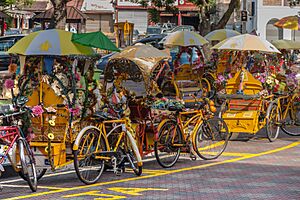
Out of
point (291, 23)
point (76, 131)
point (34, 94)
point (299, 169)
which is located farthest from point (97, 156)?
point (291, 23)

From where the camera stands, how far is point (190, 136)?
11.8 m

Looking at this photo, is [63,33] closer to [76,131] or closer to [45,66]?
[45,66]

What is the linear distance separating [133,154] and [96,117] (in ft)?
2.59

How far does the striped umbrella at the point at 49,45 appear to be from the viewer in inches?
405

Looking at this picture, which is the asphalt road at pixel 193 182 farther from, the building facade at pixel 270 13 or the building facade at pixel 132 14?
the building facade at pixel 132 14

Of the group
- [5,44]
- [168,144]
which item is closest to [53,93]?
[168,144]

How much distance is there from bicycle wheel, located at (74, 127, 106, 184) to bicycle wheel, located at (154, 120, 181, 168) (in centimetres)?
127

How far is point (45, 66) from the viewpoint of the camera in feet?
35.0

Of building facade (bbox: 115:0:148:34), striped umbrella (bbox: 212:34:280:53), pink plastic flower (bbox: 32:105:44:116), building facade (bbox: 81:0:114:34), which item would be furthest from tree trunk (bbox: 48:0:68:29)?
building facade (bbox: 115:0:148:34)

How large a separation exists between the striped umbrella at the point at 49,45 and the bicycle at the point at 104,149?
1.00 meters

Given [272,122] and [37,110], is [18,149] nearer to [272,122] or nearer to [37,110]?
[37,110]

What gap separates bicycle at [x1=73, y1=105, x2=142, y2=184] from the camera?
10148 mm

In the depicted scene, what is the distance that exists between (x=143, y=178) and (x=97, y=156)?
34.0 inches

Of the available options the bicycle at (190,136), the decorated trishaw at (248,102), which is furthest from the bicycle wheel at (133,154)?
the decorated trishaw at (248,102)
